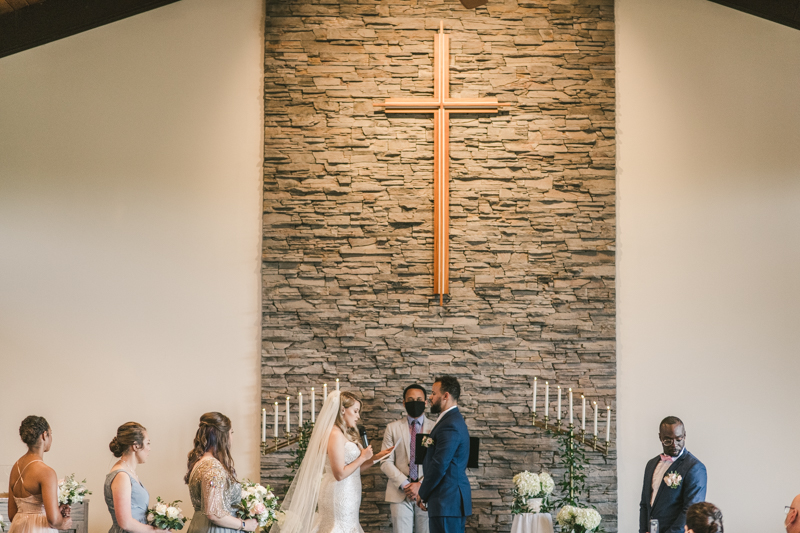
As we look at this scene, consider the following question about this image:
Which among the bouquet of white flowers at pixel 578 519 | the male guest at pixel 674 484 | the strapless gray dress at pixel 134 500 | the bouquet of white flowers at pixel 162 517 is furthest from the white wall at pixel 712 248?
the strapless gray dress at pixel 134 500

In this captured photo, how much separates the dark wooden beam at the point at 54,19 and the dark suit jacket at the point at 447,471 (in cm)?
401

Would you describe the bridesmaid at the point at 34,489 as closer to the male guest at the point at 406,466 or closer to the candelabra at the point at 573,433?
the male guest at the point at 406,466

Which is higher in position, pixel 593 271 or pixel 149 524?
pixel 593 271

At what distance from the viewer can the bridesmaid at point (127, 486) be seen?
360 centimetres

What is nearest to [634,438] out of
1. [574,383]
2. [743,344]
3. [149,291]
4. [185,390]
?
[574,383]

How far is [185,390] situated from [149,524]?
71.3 inches

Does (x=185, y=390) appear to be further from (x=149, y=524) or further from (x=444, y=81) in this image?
(x=444, y=81)

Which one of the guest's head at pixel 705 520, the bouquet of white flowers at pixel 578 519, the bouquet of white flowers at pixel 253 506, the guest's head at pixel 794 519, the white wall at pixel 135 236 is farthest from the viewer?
the white wall at pixel 135 236

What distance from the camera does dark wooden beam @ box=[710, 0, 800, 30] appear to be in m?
5.34

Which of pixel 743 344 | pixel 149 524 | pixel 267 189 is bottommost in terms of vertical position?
pixel 149 524

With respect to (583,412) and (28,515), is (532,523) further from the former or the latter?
(28,515)

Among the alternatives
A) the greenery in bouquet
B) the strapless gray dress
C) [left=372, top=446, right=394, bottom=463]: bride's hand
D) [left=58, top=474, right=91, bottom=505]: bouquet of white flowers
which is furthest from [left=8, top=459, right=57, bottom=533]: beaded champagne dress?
[left=372, top=446, right=394, bottom=463]: bride's hand

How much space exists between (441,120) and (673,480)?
305 centimetres

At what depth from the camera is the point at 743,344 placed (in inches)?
213
